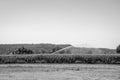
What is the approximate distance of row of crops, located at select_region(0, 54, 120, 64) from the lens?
23406mm

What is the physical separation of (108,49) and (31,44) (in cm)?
1805

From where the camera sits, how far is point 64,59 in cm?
2384

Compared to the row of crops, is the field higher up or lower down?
lower down

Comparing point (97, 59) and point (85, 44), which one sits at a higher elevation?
point (85, 44)

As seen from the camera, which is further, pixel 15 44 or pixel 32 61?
pixel 15 44

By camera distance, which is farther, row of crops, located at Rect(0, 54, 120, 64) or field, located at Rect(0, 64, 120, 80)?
row of crops, located at Rect(0, 54, 120, 64)

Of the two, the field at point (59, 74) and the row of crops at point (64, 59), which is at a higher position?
the row of crops at point (64, 59)

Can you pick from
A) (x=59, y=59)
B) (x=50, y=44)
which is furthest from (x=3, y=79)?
(x=50, y=44)

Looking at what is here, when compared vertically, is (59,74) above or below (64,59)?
below

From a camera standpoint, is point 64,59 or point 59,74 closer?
point 59,74

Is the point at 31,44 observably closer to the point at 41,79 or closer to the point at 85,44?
the point at 85,44

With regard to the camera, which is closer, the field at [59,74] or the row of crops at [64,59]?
the field at [59,74]

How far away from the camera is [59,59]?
23922 millimetres

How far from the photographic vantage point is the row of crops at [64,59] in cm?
2341
